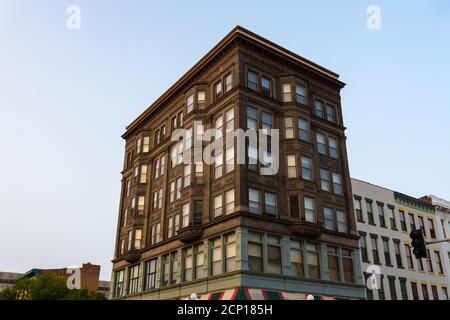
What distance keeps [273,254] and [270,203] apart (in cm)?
390

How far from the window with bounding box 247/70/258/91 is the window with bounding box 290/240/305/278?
13221 mm

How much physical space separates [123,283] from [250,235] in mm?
20113

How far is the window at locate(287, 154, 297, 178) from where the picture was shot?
115ft

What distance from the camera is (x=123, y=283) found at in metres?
44.9

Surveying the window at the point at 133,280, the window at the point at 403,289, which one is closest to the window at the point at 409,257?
the window at the point at 403,289

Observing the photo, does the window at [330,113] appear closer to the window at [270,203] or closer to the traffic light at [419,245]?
the window at [270,203]

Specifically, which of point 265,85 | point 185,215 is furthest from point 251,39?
point 185,215

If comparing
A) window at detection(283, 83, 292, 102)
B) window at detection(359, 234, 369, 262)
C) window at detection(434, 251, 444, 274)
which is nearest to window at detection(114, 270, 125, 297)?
window at detection(359, 234, 369, 262)

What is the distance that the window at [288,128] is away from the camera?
120ft

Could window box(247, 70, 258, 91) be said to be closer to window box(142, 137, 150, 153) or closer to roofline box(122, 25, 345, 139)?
roofline box(122, 25, 345, 139)

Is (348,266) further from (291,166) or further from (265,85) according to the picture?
(265,85)

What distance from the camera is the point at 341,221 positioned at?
37.4 metres

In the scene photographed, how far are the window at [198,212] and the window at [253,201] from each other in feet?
17.2
